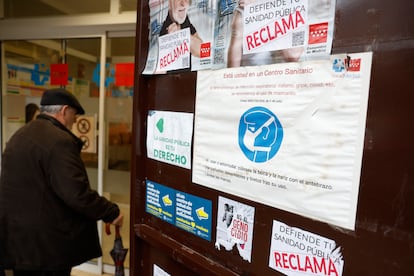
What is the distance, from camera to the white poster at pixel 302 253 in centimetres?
77

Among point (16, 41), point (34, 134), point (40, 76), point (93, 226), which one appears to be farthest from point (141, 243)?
point (16, 41)

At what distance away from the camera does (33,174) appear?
77.1 inches

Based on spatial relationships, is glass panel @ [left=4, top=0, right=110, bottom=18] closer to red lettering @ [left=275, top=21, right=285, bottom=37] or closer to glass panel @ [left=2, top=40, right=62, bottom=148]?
glass panel @ [left=2, top=40, right=62, bottom=148]

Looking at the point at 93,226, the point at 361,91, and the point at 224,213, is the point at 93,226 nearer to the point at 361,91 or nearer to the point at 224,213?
the point at 224,213

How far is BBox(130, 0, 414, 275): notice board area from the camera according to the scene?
662 mm

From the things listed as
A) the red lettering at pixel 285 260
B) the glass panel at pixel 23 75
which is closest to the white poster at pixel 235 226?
the red lettering at pixel 285 260

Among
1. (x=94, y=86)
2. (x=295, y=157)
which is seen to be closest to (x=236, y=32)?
(x=295, y=157)

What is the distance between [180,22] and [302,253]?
89 centimetres

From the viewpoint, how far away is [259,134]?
3.00 ft

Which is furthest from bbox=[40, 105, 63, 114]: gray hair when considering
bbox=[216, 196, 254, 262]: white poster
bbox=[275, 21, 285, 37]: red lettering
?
bbox=[275, 21, 285, 37]: red lettering

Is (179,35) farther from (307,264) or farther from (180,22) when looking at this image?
(307,264)

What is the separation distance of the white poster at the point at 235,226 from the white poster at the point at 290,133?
46 mm

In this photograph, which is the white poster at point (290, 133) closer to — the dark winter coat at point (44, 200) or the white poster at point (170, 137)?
the white poster at point (170, 137)

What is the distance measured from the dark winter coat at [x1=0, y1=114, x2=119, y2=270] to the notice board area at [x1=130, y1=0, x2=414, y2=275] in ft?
2.83
